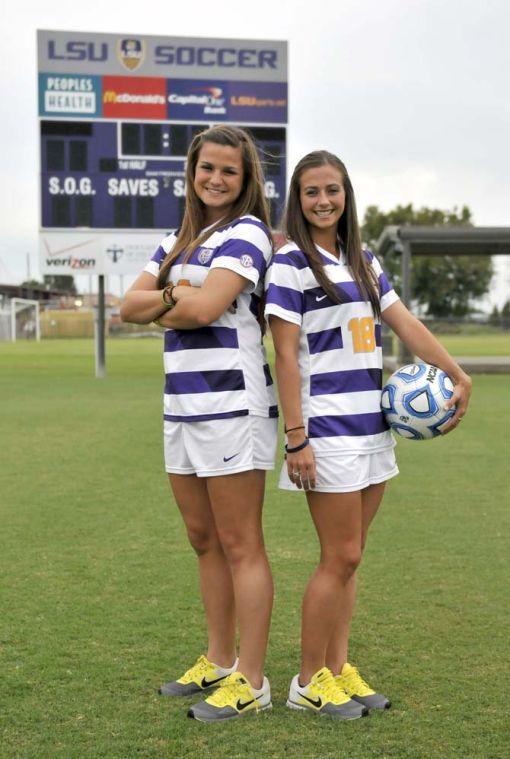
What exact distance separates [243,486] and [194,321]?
52 centimetres

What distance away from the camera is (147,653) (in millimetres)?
3113

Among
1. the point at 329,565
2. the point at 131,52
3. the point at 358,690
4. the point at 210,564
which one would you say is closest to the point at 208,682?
the point at 210,564

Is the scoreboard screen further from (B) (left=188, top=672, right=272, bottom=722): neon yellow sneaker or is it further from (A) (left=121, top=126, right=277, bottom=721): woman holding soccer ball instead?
(B) (left=188, top=672, right=272, bottom=722): neon yellow sneaker

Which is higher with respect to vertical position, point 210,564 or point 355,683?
point 210,564

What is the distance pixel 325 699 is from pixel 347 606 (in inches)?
11.2

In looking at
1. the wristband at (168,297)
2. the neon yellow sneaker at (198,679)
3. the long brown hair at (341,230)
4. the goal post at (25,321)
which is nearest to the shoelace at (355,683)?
the neon yellow sneaker at (198,679)

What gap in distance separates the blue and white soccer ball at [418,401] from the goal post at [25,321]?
1605 inches

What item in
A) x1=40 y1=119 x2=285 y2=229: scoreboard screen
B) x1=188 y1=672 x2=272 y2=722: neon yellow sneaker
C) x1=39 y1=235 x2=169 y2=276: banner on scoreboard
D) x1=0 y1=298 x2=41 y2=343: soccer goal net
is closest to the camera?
x1=188 y1=672 x2=272 y2=722: neon yellow sneaker

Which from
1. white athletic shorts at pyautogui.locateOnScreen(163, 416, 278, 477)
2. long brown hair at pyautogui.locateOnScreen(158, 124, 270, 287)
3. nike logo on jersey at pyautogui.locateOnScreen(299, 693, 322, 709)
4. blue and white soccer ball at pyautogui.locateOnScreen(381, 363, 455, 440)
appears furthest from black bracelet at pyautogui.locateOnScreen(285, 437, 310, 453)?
nike logo on jersey at pyautogui.locateOnScreen(299, 693, 322, 709)

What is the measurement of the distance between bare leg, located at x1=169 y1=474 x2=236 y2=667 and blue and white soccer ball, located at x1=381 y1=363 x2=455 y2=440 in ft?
2.06

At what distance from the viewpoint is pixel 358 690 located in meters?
2.70

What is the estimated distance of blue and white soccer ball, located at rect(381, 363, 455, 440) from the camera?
2596 millimetres

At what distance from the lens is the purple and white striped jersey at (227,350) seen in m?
2.52

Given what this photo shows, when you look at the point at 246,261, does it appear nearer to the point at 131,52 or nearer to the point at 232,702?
the point at 232,702
